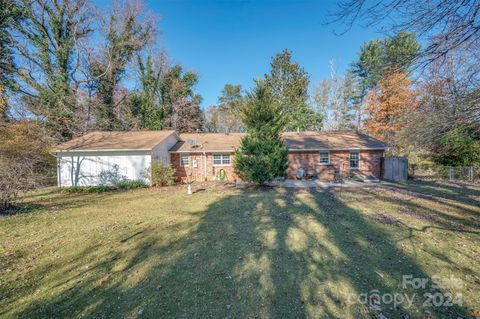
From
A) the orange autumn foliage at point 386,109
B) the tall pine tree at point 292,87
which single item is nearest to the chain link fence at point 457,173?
the orange autumn foliage at point 386,109

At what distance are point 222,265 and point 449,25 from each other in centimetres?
545

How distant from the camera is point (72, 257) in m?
4.55

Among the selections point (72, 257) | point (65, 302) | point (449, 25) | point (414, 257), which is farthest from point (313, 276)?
point (72, 257)

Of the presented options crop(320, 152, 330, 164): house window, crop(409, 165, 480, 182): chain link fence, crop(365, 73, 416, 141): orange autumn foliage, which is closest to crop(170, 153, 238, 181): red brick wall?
crop(320, 152, 330, 164): house window

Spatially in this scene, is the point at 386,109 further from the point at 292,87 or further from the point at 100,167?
the point at 100,167

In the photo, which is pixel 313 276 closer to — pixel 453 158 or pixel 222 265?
pixel 222 265

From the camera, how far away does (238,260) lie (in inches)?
166

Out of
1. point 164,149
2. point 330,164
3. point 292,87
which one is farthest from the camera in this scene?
point 292,87

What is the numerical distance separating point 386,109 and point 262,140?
19693mm

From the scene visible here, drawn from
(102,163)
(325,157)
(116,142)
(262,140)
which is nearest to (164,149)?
(116,142)

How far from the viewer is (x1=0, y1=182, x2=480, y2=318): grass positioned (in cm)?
300

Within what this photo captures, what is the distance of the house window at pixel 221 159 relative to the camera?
15898mm

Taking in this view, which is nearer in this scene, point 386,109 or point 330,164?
point 330,164

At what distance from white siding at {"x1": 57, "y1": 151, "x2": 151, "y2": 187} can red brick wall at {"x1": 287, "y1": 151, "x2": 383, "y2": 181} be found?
10655mm
